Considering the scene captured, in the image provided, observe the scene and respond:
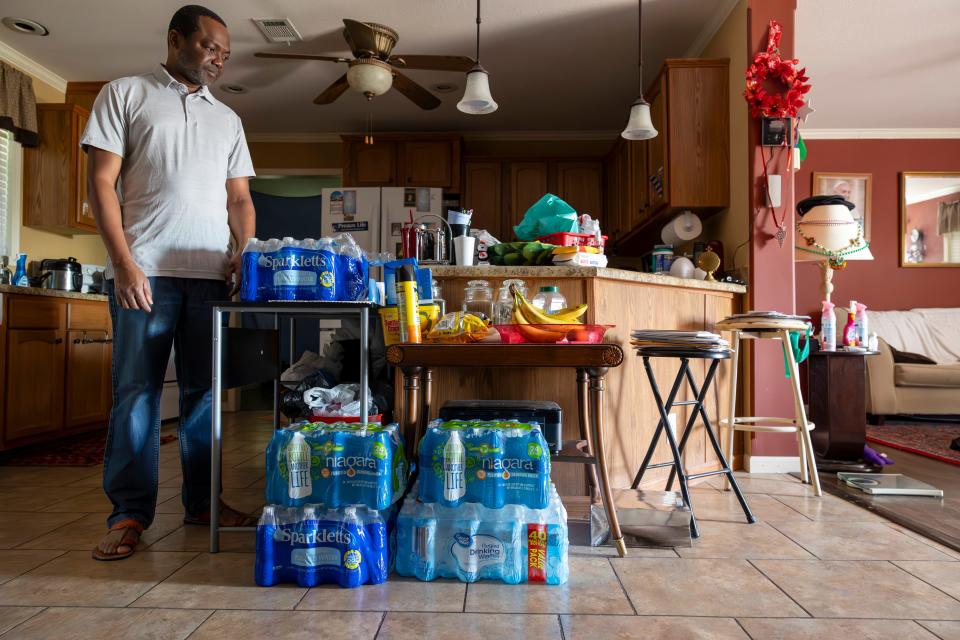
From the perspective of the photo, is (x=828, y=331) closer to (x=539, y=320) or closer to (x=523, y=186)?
(x=539, y=320)

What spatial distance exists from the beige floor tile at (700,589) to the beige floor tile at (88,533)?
54.6 inches

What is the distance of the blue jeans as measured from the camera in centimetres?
176

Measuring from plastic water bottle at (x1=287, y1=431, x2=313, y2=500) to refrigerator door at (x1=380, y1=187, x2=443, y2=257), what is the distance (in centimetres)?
375

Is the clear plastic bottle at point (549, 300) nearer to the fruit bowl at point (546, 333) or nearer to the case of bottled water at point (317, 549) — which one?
the fruit bowl at point (546, 333)

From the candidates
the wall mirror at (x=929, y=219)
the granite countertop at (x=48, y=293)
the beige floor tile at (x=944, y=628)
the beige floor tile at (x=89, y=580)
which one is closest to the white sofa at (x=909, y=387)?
the wall mirror at (x=929, y=219)

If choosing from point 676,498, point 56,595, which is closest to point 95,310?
point 56,595

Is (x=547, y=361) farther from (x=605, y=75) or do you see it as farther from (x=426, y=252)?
(x=605, y=75)

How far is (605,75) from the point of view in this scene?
4410mm

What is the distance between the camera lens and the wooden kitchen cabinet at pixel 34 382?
3150 mm

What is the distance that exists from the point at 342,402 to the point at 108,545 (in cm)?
74

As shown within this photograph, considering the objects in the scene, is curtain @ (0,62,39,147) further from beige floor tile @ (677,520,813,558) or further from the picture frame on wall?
the picture frame on wall

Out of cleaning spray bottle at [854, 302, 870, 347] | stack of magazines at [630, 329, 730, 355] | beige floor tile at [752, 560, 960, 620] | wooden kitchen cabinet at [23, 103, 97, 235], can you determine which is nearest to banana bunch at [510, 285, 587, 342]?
stack of magazines at [630, 329, 730, 355]

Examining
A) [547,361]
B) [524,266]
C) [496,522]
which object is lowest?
[496,522]

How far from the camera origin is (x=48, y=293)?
3.39 metres
